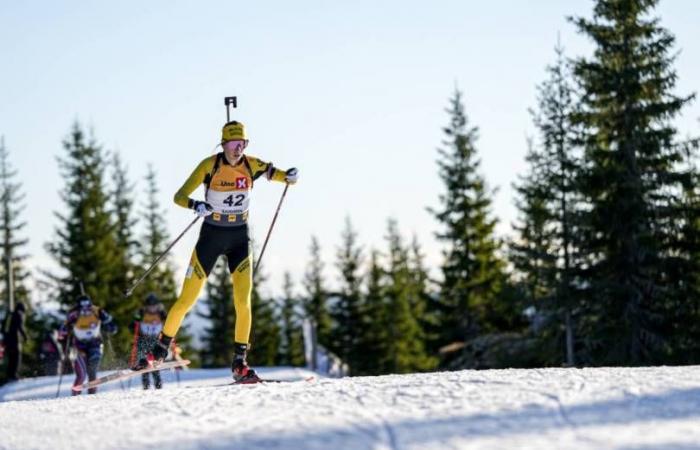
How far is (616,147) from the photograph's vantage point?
71.2 ft

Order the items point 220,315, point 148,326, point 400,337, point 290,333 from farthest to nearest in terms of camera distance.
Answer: point 290,333
point 220,315
point 400,337
point 148,326

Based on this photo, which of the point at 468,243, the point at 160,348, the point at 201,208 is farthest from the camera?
the point at 468,243

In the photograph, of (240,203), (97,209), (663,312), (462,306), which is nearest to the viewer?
(240,203)

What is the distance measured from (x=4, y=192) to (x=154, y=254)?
980 cm

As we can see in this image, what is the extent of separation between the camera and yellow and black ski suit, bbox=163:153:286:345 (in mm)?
8141

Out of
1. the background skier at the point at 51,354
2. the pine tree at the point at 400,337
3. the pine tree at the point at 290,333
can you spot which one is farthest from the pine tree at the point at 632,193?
the pine tree at the point at 290,333

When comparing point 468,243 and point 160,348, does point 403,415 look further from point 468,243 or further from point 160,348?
point 468,243

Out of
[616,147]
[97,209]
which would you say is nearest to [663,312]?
[616,147]

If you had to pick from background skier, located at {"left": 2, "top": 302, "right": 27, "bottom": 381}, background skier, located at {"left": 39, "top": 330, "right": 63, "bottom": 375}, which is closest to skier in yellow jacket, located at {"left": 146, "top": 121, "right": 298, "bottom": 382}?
background skier, located at {"left": 2, "top": 302, "right": 27, "bottom": 381}

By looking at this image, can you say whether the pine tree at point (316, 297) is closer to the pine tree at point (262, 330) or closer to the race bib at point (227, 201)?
the pine tree at point (262, 330)

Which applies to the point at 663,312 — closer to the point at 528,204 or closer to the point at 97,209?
the point at 528,204

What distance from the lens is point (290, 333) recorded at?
60500mm

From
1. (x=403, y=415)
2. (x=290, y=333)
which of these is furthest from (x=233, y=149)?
(x=290, y=333)

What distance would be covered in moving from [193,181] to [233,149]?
1.78ft
